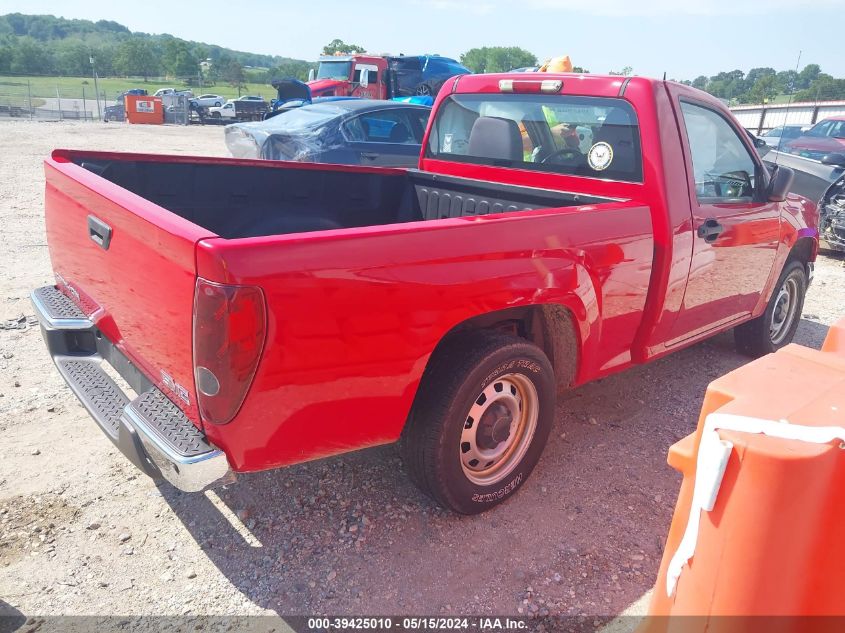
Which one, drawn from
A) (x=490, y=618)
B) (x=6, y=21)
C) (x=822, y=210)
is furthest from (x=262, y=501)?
(x=6, y=21)

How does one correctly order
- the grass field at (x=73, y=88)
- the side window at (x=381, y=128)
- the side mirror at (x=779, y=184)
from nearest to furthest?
the side mirror at (x=779, y=184), the side window at (x=381, y=128), the grass field at (x=73, y=88)

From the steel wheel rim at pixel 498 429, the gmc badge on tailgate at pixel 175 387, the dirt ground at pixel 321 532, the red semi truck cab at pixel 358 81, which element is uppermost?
the red semi truck cab at pixel 358 81

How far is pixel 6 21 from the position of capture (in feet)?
542

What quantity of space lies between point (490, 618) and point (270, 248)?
5.15 ft

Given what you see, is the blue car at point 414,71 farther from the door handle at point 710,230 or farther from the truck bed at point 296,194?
the door handle at point 710,230

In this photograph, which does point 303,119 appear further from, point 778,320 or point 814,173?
point 814,173

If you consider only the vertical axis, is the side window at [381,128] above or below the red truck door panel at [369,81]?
below

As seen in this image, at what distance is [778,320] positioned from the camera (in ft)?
16.5

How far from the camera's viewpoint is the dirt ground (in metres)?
2.43

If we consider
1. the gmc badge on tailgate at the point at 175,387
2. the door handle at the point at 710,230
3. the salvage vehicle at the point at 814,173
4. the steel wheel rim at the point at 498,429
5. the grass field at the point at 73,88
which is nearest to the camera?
the gmc badge on tailgate at the point at 175,387

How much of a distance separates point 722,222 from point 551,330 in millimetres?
1355

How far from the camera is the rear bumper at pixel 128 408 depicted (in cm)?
206

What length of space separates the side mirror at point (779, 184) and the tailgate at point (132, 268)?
348 centimetres

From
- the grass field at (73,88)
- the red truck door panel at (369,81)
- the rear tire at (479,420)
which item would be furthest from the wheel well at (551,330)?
the grass field at (73,88)
